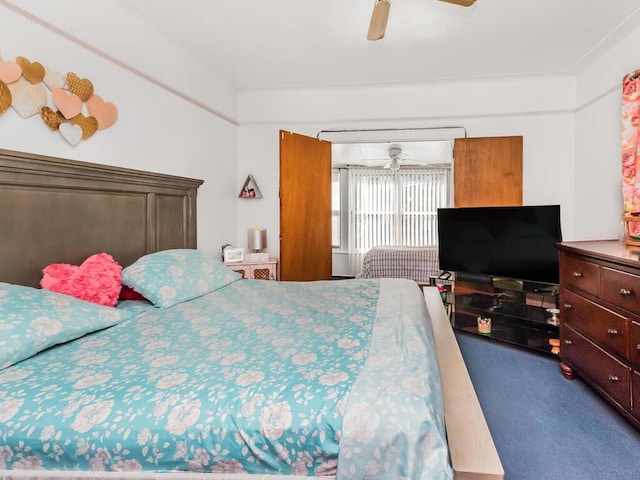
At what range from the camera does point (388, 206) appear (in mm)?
7000

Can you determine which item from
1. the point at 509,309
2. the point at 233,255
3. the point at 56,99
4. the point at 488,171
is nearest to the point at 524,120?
the point at 488,171

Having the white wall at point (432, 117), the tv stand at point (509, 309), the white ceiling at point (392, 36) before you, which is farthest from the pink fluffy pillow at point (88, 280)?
the tv stand at point (509, 309)

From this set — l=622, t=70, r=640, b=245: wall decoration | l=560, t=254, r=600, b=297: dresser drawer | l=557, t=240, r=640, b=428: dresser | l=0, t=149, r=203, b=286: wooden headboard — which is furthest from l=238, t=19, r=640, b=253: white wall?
l=0, t=149, r=203, b=286: wooden headboard

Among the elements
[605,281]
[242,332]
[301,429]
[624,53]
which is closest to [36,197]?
[242,332]

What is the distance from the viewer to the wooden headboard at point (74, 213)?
180 cm

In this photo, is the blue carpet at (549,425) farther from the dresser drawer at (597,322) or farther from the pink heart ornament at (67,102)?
the pink heart ornament at (67,102)

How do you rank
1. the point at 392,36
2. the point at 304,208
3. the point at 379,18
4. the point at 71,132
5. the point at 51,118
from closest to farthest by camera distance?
1. the point at 51,118
2. the point at 71,132
3. the point at 379,18
4. the point at 392,36
5. the point at 304,208

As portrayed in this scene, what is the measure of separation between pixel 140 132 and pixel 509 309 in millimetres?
3358

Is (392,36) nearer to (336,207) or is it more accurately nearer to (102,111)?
(102,111)

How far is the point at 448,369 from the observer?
1.66 meters

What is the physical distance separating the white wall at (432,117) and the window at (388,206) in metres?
2.76

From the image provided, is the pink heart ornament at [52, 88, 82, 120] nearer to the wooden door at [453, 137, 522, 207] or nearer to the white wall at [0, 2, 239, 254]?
the white wall at [0, 2, 239, 254]

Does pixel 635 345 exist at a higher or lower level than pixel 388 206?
lower

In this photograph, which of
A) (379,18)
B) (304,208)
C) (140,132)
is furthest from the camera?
(304,208)
